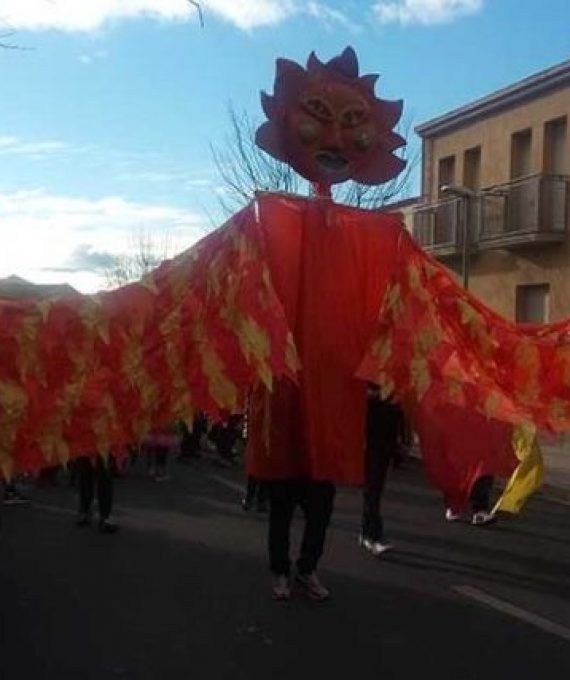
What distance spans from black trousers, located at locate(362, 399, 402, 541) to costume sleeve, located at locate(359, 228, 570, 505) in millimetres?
2386

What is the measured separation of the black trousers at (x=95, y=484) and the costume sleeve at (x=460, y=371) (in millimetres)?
3701

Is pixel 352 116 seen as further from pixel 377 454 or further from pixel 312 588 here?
pixel 377 454

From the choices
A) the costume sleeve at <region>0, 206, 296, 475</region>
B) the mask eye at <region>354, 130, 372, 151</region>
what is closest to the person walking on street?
the mask eye at <region>354, 130, 372, 151</region>

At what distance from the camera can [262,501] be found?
11.2 m

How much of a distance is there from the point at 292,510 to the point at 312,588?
0.53m

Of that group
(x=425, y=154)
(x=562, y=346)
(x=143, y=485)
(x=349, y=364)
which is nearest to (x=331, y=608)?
(x=349, y=364)

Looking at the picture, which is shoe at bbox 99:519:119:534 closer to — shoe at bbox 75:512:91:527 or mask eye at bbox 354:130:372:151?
shoe at bbox 75:512:91:527

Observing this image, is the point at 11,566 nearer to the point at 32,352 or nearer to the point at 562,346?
the point at 32,352

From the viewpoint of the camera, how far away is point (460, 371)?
577 centimetres

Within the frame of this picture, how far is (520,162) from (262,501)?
54.4ft

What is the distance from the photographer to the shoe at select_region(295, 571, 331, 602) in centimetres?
699

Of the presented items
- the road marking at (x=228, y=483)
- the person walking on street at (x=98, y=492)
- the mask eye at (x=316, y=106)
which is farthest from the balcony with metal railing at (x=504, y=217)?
the mask eye at (x=316, y=106)

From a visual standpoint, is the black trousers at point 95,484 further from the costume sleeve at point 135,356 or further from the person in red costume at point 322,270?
the costume sleeve at point 135,356

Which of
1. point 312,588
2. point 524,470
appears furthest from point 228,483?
point 524,470
